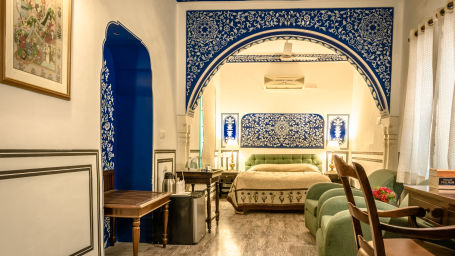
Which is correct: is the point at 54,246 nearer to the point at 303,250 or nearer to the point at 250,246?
the point at 250,246

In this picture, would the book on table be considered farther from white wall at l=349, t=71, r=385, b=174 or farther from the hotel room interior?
white wall at l=349, t=71, r=385, b=174

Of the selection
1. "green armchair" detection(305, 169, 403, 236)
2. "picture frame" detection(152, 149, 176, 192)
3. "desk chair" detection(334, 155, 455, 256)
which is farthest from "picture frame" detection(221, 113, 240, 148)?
"desk chair" detection(334, 155, 455, 256)

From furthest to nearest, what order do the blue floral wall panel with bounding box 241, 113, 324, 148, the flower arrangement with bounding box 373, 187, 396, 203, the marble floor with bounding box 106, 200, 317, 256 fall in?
1. the blue floral wall panel with bounding box 241, 113, 324, 148
2. the marble floor with bounding box 106, 200, 317, 256
3. the flower arrangement with bounding box 373, 187, 396, 203

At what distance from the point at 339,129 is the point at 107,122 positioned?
561 cm

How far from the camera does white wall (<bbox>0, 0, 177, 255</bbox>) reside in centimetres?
178

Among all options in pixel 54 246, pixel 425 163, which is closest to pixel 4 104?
pixel 54 246

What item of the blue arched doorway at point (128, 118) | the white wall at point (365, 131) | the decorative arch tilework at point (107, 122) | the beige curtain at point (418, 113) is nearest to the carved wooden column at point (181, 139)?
the blue arched doorway at point (128, 118)

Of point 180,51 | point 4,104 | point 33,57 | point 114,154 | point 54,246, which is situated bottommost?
point 54,246

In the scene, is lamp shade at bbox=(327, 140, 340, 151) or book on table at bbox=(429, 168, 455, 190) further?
lamp shade at bbox=(327, 140, 340, 151)

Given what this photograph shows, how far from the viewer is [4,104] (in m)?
1.69

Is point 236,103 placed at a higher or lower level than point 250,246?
higher

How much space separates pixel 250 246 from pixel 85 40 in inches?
107

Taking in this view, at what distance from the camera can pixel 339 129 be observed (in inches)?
Answer: 312

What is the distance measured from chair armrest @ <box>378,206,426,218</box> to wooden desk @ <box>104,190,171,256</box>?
71.7 inches
